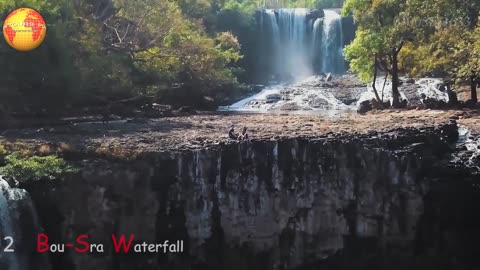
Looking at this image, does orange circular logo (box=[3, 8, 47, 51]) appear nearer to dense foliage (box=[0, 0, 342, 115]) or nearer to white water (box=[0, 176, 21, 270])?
dense foliage (box=[0, 0, 342, 115])

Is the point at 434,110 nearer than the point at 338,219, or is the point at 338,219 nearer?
the point at 338,219

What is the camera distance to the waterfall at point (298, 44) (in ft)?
166

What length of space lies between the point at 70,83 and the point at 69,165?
9239 millimetres

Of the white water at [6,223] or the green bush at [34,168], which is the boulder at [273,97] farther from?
the white water at [6,223]

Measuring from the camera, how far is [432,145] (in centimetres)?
1830

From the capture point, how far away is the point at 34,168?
1434 centimetres

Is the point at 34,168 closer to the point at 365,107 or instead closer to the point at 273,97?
the point at 365,107

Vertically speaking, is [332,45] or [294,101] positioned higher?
[332,45]

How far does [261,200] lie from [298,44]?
37.4 metres

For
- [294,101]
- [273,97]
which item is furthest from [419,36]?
[273,97]

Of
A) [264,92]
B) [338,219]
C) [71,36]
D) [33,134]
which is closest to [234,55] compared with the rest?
[264,92]

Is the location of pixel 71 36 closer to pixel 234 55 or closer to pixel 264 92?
pixel 234 55

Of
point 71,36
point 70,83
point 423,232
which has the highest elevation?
point 71,36

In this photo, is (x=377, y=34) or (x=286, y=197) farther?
(x=377, y=34)
